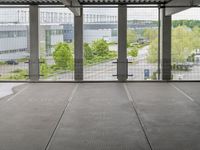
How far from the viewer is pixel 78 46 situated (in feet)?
50.1

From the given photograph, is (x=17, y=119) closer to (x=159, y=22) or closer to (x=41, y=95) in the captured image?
(x=41, y=95)

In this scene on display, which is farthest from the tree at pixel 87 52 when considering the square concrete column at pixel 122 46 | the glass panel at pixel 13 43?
the glass panel at pixel 13 43

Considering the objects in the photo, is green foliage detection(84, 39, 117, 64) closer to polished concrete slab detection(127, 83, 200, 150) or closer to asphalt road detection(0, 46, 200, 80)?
asphalt road detection(0, 46, 200, 80)

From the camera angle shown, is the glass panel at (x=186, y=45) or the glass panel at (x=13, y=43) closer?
the glass panel at (x=186, y=45)

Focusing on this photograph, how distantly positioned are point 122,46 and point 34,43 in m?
3.54

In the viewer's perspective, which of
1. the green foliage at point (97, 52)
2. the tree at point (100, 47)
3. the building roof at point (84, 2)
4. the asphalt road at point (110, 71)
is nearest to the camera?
the building roof at point (84, 2)

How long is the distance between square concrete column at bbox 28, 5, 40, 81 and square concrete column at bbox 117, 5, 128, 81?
10.7 ft

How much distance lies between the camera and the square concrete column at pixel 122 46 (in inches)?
603

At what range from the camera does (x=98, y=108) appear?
32.2 ft

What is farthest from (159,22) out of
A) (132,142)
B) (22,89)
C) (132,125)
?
(132,142)

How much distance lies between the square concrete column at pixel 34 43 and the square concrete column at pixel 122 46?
328 cm

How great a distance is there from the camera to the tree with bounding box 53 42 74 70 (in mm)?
15523

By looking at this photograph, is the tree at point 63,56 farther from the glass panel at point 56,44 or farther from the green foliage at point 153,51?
the green foliage at point 153,51

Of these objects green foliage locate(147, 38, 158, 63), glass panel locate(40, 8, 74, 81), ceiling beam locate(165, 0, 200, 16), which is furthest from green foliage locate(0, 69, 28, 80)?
ceiling beam locate(165, 0, 200, 16)
